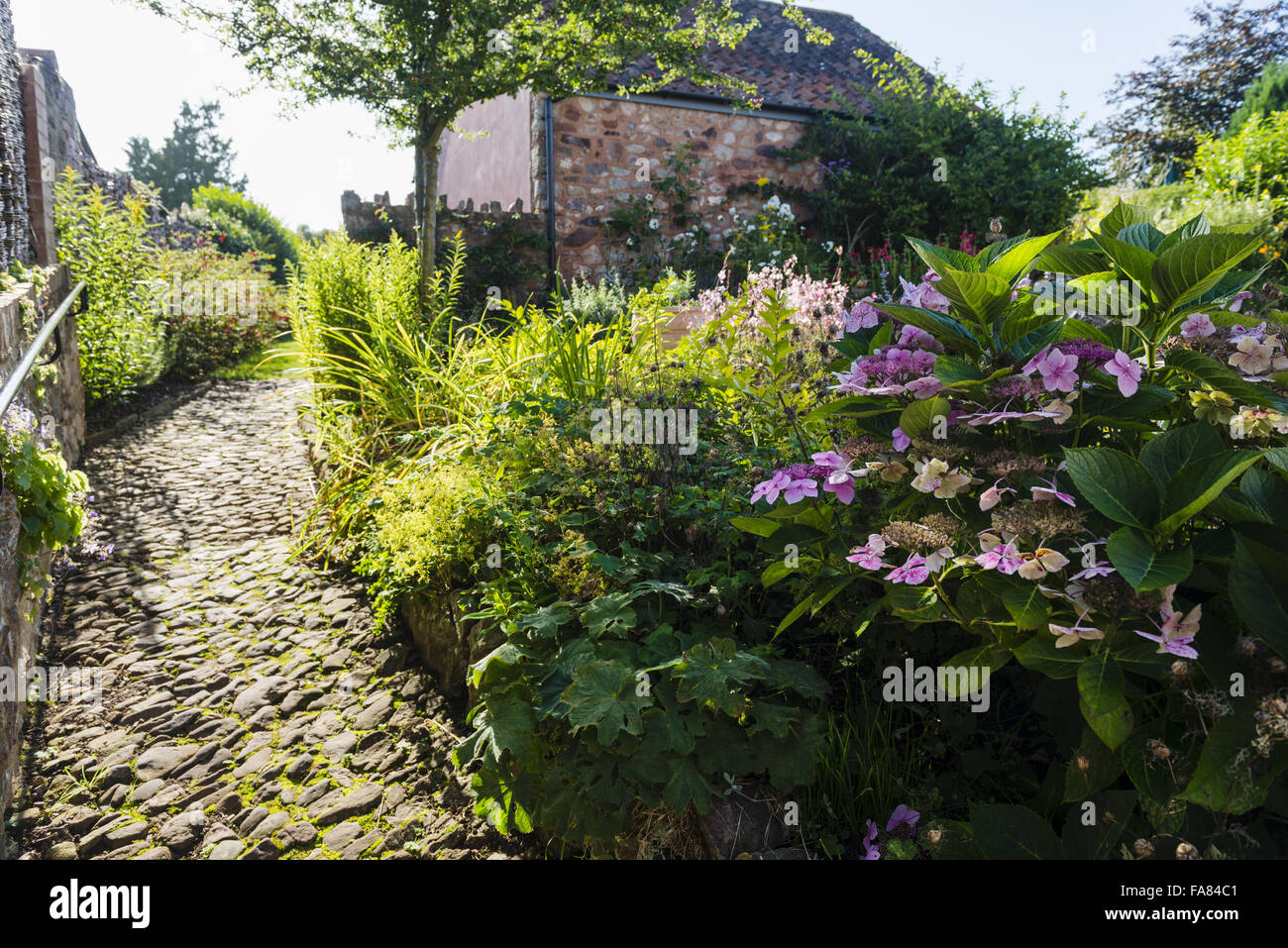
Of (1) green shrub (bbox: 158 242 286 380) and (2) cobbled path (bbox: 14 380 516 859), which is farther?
(1) green shrub (bbox: 158 242 286 380)

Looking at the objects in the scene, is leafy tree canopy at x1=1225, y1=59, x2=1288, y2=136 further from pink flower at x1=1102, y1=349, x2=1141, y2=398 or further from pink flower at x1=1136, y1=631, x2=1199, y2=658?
pink flower at x1=1136, y1=631, x2=1199, y2=658

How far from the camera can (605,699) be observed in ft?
Answer: 5.72

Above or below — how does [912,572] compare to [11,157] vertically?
below

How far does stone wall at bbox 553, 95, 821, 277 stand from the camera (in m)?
10.4

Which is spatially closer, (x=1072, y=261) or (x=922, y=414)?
(x=922, y=414)

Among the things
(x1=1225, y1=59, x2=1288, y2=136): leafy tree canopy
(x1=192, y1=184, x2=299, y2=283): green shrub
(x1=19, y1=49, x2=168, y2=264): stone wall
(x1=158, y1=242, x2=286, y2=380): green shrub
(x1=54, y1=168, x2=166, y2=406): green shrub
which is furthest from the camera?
(x1=192, y1=184, x2=299, y2=283): green shrub

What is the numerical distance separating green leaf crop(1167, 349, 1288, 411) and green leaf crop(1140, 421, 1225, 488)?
0.36 ft

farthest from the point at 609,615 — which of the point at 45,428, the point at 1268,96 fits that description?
the point at 1268,96

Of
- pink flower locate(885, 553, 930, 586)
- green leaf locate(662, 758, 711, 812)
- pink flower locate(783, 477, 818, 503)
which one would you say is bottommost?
green leaf locate(662, 758, 711, 812)

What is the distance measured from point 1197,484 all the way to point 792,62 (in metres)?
13.6

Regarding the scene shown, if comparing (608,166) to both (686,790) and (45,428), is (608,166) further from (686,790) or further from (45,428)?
(686,790)

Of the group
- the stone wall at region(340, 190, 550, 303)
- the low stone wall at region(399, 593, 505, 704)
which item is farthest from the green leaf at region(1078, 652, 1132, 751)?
the stone wall at region(340, 190, 550, 303)

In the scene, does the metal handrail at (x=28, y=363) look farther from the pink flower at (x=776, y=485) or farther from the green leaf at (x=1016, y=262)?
the green leaf at (x=1016, y=262)

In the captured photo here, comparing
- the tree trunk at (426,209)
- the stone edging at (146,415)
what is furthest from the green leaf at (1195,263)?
the stone edging at (146,415)
